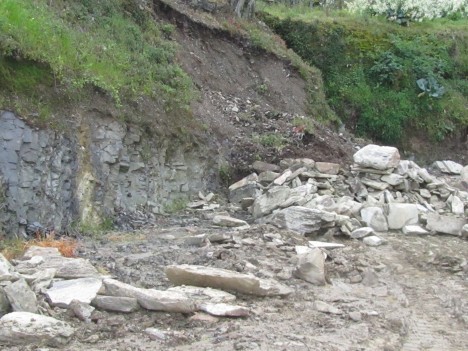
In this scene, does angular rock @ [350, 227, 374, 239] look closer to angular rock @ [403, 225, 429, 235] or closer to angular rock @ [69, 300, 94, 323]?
angular rock @ [403, 225, 429, 235]

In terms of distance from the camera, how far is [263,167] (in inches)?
547

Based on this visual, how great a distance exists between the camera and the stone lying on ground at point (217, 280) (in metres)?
6.69

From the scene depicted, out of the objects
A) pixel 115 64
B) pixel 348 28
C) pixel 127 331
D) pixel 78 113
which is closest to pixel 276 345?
pixel 127 331

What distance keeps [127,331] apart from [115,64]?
7.70 meters

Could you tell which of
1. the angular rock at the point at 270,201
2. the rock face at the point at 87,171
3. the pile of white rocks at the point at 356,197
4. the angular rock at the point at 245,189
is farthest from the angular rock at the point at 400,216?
the rock face at the point at 87,171

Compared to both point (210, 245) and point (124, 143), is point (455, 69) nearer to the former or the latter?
point (124, 143)

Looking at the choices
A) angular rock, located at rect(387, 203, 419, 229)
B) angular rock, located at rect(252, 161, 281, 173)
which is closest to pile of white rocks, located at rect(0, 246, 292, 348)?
angular rock, located at rect(387, 203, 419, 229)

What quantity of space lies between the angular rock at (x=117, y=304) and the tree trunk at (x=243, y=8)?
47.3ft

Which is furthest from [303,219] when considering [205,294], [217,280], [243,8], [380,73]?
[380,73]

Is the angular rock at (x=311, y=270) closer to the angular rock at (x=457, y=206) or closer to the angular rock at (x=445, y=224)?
the angular rock at (x=445, y=224)

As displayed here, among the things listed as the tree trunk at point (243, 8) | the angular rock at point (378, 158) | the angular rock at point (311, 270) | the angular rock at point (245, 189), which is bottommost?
the angular rock at point (245, 189)

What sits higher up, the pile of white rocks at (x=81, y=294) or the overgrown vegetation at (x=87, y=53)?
the overgrown vegetation at (x=87, y=53)

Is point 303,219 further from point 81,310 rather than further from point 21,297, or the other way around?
point 21,297

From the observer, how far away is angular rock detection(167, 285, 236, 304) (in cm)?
640
